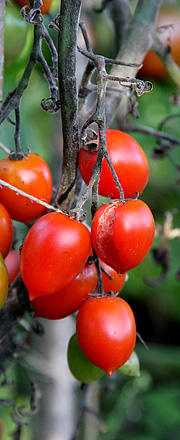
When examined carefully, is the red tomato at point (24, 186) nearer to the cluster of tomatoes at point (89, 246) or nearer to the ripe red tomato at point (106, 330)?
the cluster of tomatoes at point (89, 246)

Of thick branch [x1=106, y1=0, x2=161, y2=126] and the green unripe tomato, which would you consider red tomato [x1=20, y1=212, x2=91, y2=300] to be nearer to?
the green unripe tomato

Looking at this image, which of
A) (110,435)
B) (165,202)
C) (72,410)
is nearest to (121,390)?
(110,435)

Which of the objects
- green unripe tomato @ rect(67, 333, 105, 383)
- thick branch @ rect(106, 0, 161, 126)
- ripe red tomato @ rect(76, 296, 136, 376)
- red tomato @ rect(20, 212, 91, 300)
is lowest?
green unripe tomato @ rect(67, 333, 105, 383)

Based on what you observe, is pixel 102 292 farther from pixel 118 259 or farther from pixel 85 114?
pixel 85 114

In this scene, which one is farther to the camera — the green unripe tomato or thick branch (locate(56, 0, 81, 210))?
the green unripe tomato

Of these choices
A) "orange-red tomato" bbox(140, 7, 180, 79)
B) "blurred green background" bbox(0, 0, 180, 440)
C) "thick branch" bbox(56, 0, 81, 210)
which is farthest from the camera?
"blurred green background" bbox(0, 0, 180, 440)

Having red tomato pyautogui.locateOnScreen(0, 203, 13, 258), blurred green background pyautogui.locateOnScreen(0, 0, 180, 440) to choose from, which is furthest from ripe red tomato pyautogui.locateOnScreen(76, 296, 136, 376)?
blurred green background pyautogui.locateOnScreen(0, 0, 180, 440)

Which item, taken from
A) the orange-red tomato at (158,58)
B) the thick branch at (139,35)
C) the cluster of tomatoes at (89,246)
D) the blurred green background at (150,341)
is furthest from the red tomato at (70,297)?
the blurred green background at (150,341)
